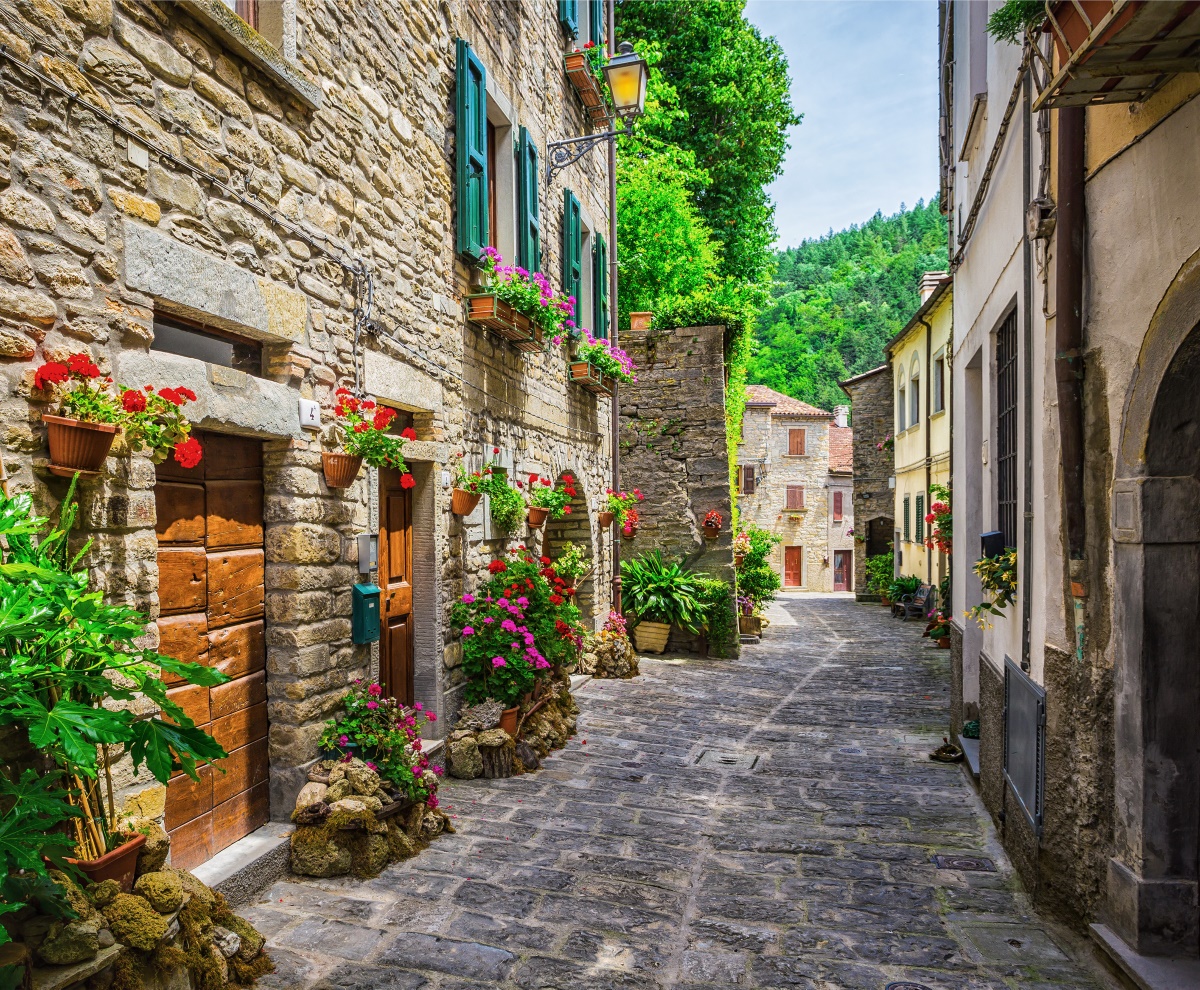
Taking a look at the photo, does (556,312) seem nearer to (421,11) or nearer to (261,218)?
(421,11)

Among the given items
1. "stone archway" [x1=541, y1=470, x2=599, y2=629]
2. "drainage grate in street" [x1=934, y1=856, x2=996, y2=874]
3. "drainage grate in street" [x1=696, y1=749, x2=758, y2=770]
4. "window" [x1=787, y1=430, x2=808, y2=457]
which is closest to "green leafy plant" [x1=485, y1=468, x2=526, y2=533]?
"drainage grate in street" [x1=696, y1=749, x2=758, y2=770]

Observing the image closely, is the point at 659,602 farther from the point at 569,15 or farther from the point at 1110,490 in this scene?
the point at 1110,490

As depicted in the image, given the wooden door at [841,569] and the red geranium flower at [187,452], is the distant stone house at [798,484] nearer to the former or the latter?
the wooden door at [841,569]

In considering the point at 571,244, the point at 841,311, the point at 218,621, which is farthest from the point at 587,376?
the point at 841,311

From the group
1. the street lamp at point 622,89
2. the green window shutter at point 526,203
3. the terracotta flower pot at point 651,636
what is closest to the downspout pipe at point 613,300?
the terracotta flower pot at point 651,636

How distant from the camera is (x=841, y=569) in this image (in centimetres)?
3275

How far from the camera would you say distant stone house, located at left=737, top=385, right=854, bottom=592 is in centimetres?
2980

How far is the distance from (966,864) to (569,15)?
892cm

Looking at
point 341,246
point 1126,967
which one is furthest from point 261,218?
point 1126,967

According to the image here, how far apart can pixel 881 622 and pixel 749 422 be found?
1402cm

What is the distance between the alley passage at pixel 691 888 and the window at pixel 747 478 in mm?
22494

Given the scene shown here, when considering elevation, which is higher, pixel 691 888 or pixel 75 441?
pixel 75 441

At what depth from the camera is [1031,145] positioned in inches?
154

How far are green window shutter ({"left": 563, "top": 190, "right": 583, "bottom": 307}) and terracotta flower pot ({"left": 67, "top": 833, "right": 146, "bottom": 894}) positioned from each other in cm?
700
